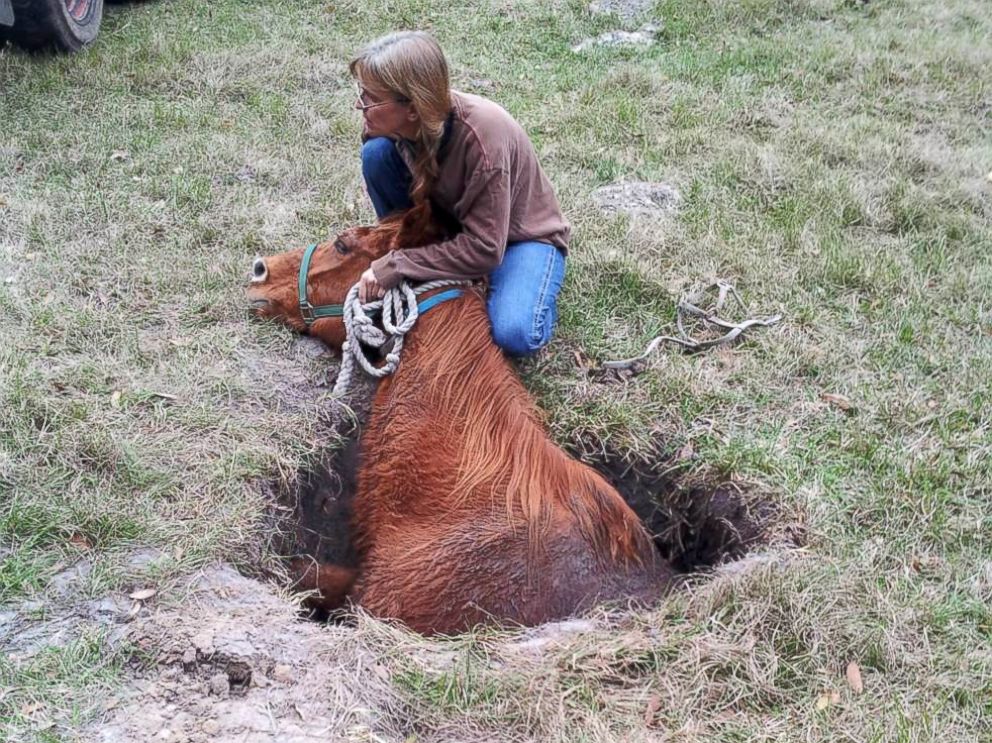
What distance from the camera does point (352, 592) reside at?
10.6 feet

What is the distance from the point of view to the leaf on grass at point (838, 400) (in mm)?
3787

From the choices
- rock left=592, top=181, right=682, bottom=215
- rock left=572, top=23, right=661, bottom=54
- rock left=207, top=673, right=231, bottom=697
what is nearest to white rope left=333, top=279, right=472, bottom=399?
rock left=207, top=673, right=231, bottom=697

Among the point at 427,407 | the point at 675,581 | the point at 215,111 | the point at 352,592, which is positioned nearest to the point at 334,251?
the point at 427,407

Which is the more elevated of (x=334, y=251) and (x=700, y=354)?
(x=334, y=251)

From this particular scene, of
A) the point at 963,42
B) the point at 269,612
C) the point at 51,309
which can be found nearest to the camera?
the point at 269,612

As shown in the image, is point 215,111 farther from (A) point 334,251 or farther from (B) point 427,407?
(B) point 427,407

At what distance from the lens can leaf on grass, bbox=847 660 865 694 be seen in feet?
8.66

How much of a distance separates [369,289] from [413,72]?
2.66ft

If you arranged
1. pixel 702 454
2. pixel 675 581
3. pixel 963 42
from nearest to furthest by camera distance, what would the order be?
pixel 675 581
pixel 702 454
pixel 963 42

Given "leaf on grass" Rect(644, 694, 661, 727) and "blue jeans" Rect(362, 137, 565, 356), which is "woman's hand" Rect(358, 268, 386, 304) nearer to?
"blue jeans" Rect(362, 137, 565, 356)

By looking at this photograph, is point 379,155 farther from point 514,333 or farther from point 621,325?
point 621,325

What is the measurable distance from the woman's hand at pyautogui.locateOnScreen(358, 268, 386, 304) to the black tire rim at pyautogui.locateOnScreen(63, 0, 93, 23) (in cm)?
474

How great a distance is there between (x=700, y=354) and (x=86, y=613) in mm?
2769

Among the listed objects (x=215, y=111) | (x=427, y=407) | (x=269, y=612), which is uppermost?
(x=215, y=111)
